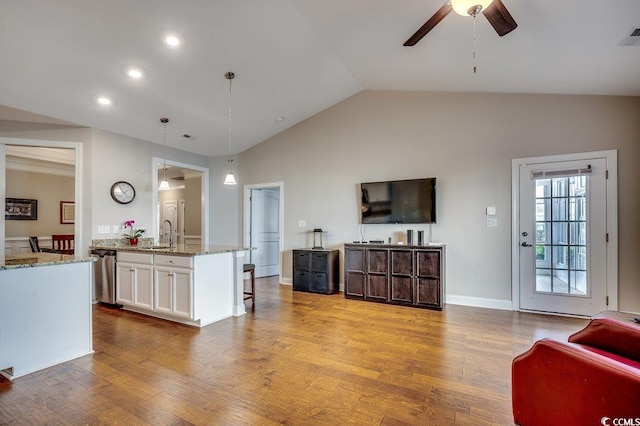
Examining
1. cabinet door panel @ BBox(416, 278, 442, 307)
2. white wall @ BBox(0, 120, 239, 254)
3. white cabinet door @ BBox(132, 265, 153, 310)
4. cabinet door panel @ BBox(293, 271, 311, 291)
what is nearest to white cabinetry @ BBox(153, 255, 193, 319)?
white cabinet door @ BBox(132, 265, 153, 310)

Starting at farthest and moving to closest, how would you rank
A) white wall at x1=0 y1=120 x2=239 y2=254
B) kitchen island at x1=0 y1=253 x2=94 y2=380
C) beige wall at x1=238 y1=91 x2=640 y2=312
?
white wall at x1=0 y1=120 x2=239 y2=254
beige wall at x1=238 y1=91 x2=640 y2=312
kitchen island at x1=0 y1=253 x2=94 y2=380

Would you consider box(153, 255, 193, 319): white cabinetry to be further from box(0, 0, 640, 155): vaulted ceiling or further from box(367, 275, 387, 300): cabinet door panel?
box(367, 275, 387, 300): cabinet door panel

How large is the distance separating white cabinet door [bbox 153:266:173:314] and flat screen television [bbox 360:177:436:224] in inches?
117

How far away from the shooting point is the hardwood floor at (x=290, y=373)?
1.89 metres

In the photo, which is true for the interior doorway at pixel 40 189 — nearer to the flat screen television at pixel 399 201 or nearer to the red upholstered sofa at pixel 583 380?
the flat screen television at pixel 399 201

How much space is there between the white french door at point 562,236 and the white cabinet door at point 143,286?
477cm

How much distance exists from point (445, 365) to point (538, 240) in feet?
8.17

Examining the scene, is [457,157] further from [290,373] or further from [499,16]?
[290,373]

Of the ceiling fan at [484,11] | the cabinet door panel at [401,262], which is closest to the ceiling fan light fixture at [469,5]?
the ceiling fan at [484,11]

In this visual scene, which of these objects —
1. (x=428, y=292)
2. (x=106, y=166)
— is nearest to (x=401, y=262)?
(x=428, y=292)

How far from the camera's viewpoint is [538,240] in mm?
3949

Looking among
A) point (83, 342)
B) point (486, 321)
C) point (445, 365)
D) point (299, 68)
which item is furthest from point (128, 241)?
point (486, 321)

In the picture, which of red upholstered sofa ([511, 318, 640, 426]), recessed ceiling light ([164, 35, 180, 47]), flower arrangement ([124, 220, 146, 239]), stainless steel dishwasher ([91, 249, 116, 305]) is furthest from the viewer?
flower arrangement ([124, 220, 146, 239])

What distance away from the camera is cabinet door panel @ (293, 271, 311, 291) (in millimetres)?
5270
